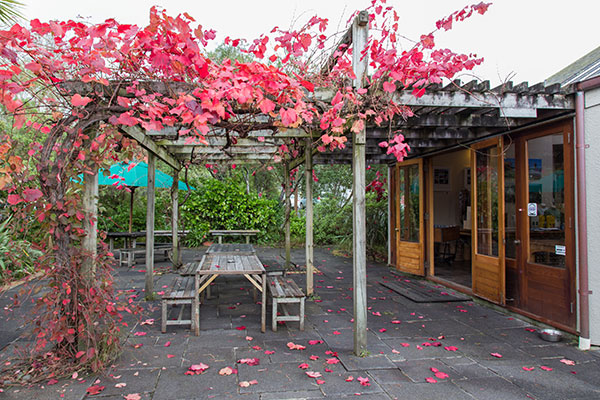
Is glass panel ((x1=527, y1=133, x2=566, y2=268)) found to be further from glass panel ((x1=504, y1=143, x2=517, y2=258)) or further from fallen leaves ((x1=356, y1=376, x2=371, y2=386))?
fallen leaves ((x1=356, y1=376, x2=371, y2=386))

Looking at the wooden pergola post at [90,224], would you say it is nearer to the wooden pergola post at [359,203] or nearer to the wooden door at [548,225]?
the wooden pergola post at [359,203]

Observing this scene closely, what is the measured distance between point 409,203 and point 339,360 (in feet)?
14.5

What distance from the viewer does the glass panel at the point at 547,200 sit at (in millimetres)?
3949

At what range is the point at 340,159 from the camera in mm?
7523

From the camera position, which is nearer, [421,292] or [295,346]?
[295,346]

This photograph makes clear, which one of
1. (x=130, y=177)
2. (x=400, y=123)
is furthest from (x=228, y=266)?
(x=130, y=177)

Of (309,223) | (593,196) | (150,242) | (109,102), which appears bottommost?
(150,242)

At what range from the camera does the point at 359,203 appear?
134 inches

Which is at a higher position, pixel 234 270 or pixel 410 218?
pixel 410 218

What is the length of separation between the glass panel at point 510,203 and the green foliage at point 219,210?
7.53 meters

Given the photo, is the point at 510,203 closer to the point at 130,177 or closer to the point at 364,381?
the point at 364,381

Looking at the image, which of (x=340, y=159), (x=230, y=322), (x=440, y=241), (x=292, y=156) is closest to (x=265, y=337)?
(x=230, y=322)

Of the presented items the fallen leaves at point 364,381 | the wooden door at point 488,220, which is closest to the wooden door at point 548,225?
the wooden door at point 488,220

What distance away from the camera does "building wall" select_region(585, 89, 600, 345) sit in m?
3.51
